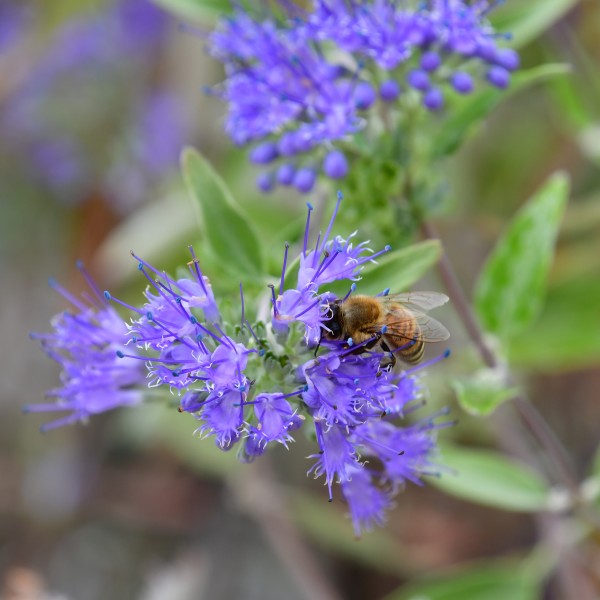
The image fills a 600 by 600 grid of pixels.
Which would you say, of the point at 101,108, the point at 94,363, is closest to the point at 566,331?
the point at 94,363

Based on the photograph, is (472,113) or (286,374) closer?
(286,374)

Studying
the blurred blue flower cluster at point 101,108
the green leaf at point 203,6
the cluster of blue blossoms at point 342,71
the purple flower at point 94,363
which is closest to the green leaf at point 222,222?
the cluster of blue blossoms at point 342,71

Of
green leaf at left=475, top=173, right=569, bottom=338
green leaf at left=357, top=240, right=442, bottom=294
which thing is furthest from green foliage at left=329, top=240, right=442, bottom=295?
green leaf at left=475, top=173, right=569, bottom=338

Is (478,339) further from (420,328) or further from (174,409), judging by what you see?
(174,409)

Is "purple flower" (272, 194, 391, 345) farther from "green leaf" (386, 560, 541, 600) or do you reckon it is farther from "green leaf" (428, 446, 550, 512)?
"green leaf" (386, 560, 541, 600)

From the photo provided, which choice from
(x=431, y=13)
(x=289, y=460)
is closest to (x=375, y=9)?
(x=431, y=13)

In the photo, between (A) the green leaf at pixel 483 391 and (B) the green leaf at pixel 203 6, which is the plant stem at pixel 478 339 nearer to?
(A) the green leaf at pixel 483 391
